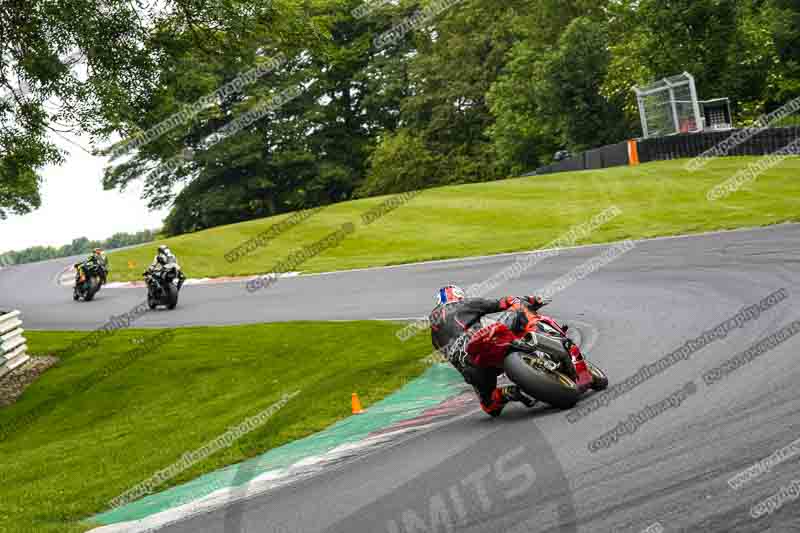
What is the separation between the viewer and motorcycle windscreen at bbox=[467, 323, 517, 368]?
775 cm

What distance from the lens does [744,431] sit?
19.5 feet

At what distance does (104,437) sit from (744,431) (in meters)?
7.96

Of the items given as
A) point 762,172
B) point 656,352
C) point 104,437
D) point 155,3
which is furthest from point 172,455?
point 762,172

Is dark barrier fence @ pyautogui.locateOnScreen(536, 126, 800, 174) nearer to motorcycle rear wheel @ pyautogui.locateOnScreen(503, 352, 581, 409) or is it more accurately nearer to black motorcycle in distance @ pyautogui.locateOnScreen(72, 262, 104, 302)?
black motorcycle in distance @ pyautogui.locateOnScreen(72, 262, 104, 302)

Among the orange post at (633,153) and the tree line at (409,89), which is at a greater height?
the tree line at (409,89)

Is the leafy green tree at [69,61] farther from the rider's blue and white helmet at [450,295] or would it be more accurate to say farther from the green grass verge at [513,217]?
the green grass verge at [513,217]

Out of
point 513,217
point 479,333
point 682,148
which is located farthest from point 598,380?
point 682,148

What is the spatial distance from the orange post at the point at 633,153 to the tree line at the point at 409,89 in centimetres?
597

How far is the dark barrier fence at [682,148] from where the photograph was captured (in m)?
28.3

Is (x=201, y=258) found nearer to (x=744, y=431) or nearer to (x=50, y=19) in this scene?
(x=50, y=19)

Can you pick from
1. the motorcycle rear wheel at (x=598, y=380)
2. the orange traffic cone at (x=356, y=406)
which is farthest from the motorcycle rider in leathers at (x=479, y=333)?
the orange traffic cone at (x=356, y=406)

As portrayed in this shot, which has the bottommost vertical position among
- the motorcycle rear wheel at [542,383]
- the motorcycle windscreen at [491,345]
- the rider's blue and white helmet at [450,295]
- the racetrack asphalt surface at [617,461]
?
the racetrack asphalt surface at [617,461]

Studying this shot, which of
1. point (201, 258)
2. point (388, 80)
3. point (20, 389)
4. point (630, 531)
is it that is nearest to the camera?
point (630, 531)

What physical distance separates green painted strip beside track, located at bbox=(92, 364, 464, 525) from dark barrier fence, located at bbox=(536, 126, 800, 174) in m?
21.0
